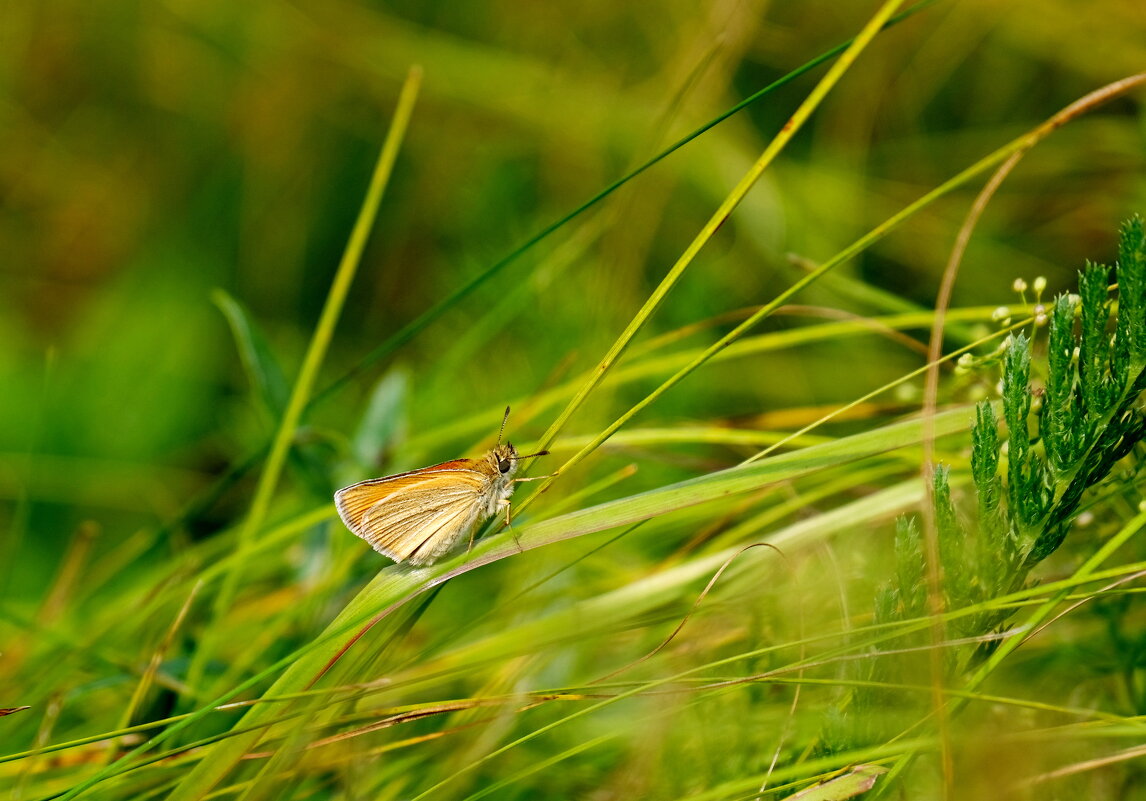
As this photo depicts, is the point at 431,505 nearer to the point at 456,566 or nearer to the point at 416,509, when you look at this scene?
the point at 416,509

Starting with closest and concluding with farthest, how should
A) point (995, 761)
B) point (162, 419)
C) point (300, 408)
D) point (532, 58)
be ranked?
1. point (995, 761)
2. point (300, 408)
3. point (162, 419)
4. point (532, 58)

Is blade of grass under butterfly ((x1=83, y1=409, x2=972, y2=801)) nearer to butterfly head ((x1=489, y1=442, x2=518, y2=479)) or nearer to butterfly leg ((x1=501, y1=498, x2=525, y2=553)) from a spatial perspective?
butterfly leg ((x1=501, y1=498, x2=525, y2=553))

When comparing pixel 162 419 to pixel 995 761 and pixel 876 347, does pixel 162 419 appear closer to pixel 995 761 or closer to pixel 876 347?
pixel 876 347

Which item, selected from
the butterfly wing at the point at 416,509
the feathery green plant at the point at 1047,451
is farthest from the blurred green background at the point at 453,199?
A: the feathery green plant at the point at 1047,451

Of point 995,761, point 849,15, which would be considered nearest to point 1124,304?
point 995,761

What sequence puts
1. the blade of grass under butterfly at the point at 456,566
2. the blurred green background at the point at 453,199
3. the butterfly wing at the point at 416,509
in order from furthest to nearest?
the blurred green background at the point at 453,199, the butterfly wing at the point at 416,509, the blade of grass under butterfly at the point at 456,566

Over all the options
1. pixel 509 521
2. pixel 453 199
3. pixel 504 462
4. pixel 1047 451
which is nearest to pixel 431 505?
pixel 504 462

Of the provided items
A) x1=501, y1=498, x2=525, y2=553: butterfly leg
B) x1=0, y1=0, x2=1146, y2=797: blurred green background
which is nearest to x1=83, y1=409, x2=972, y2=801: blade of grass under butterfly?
x1=501, y1=498, x2=525, y2=553: butterfly leg

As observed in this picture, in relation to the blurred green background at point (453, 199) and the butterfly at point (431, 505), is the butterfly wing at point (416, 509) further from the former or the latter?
the blurred green background at point (453, 199)
